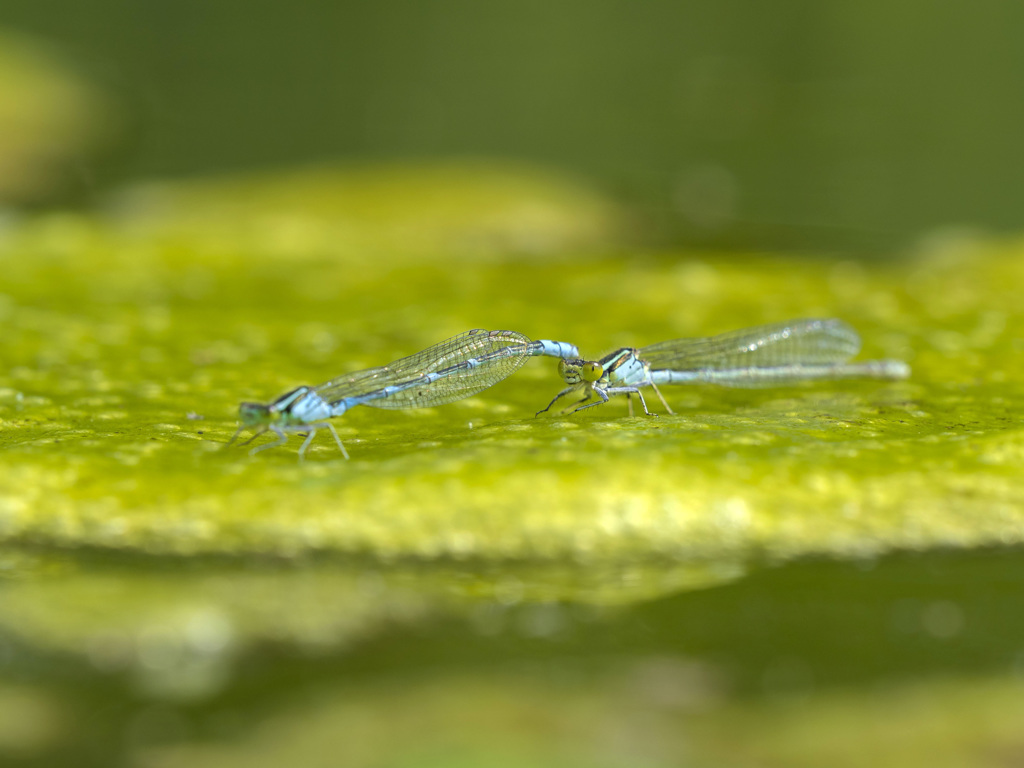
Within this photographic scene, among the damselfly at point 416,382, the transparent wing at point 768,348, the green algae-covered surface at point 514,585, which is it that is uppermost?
the transparent wing at point 768,348

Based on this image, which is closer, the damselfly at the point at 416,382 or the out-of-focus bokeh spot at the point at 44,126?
the damselfly at the point at 416,382

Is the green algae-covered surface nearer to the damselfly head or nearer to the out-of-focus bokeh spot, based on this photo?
the damselfly head

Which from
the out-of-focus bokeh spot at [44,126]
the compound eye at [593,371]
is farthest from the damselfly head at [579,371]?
the out-of-focus bokeh spot at [44,126]

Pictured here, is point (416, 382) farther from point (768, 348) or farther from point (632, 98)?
point (632, 98)

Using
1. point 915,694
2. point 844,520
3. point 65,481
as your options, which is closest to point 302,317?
point 65,481

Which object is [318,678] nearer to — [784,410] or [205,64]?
[784,410]

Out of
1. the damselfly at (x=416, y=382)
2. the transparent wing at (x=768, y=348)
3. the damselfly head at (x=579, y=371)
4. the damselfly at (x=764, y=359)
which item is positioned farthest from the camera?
the transparent wing at (x=768, y=348)

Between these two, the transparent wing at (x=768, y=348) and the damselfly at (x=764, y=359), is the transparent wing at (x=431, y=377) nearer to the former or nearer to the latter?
the damselfly at (x=764, y=359)
